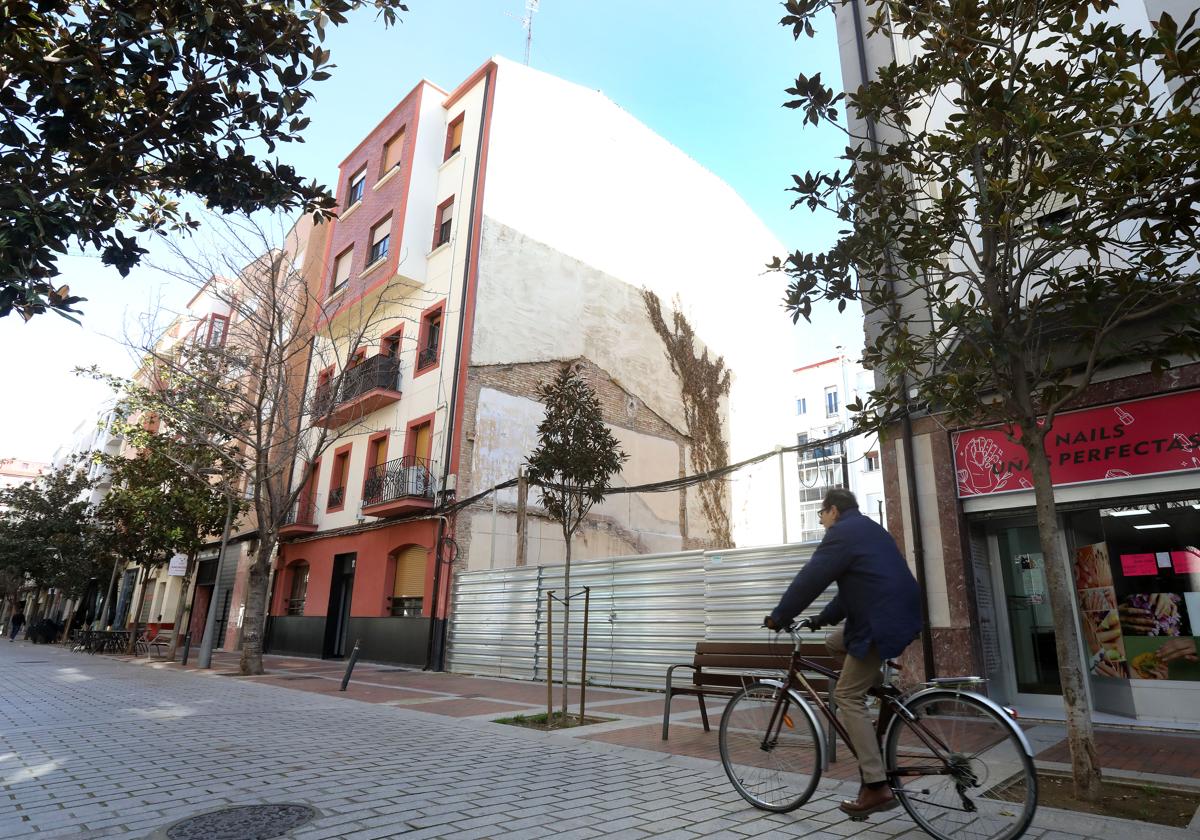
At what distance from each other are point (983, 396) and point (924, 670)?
11.6 ft


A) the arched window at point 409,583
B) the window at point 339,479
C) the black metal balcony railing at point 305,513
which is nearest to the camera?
the arched window at point 409,583

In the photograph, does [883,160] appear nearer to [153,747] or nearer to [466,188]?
[153,747]

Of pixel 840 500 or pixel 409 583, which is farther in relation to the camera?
pixel 409 583

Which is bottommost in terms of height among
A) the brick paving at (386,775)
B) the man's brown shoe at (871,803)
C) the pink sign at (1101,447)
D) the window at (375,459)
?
the brick paving at (386,775)

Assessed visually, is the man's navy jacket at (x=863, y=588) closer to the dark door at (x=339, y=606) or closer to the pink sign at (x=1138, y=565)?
the pink sign at (x=1138, y=565)

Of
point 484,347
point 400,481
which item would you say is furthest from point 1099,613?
point 400,481

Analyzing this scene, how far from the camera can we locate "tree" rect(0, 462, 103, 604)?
106 ft

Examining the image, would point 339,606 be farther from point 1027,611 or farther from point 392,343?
point 1027,611

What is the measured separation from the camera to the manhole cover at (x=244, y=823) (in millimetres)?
3744

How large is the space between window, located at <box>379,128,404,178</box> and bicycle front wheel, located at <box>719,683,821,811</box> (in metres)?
22.9

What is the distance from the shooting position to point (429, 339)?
20766mm

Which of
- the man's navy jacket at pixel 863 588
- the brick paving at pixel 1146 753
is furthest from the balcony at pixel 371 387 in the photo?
the brick paving at pixel 1146 753

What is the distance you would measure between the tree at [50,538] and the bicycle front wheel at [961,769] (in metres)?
35.9

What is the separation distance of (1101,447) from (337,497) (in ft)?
68.6
